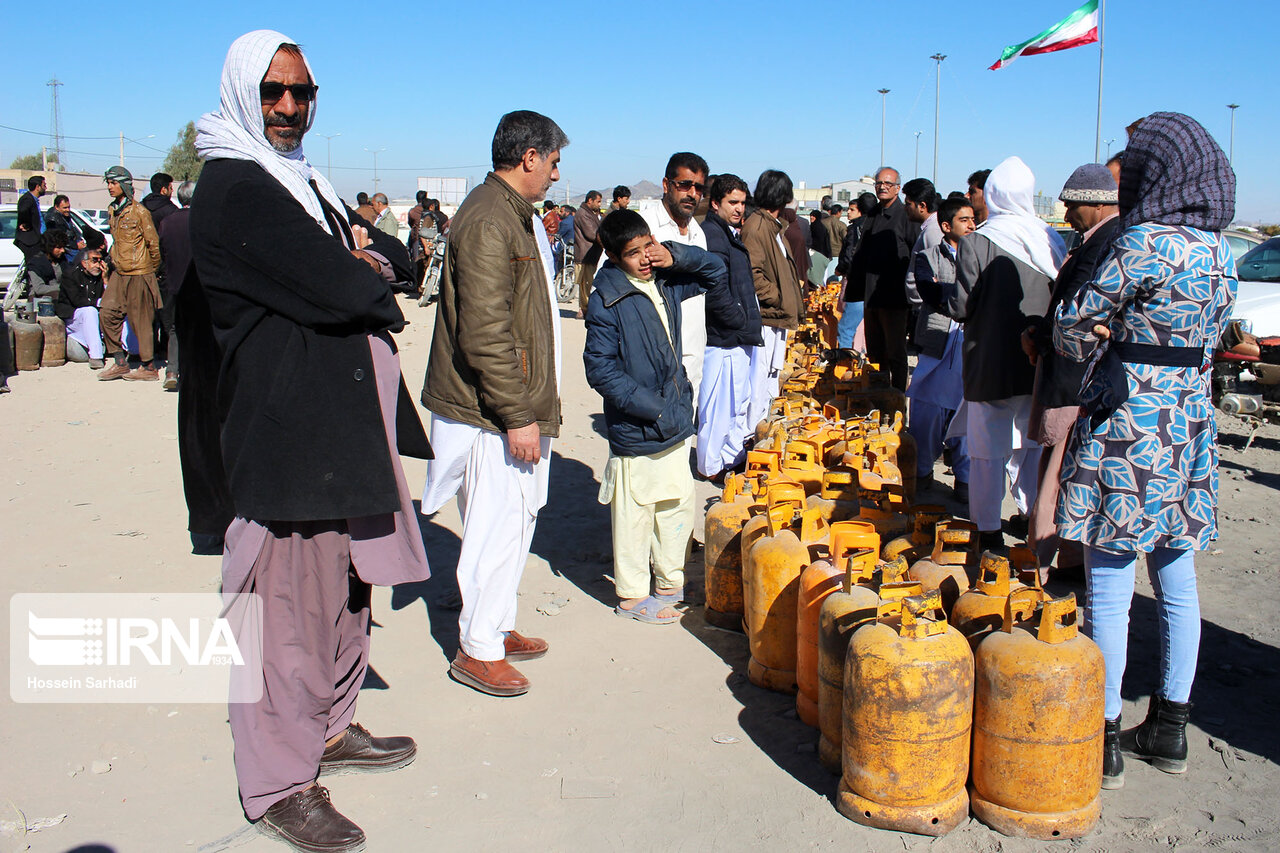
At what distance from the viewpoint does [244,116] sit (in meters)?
2.51

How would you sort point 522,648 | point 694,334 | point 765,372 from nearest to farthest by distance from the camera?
point 522,648, point 694,334, point 765,372

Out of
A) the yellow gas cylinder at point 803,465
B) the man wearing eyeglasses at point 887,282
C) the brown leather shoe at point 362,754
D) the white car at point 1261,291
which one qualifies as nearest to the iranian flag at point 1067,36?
the white car at point 1261,291

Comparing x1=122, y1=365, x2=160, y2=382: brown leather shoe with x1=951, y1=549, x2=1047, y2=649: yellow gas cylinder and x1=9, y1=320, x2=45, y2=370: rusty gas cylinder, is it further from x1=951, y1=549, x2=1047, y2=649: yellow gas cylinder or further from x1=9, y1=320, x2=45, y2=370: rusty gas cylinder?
x1=951, y1=549, x2=1047, y2=649: yellow gas cylinder

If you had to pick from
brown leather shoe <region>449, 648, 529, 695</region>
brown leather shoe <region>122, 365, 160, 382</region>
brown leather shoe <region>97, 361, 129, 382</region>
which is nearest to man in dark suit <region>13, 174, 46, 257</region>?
brown leather shoe <region>97, 361, 129, 382</region>

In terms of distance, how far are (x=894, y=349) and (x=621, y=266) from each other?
180 inches

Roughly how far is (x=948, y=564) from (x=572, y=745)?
1.50m

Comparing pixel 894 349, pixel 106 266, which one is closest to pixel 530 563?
pixel 894 349

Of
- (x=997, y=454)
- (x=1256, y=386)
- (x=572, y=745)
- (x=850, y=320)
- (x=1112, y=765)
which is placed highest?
(x=850, y=320)

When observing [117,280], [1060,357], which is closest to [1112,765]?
[1060,357]

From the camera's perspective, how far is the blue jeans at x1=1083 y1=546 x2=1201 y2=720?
2982 millimetres

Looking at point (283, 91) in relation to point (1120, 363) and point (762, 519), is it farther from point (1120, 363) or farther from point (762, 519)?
point (1120, 363)

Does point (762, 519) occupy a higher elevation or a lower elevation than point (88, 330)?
lower

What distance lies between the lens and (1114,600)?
2986mm

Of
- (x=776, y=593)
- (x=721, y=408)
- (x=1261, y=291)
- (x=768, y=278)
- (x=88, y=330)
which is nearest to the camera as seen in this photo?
(x=776, y=593)
